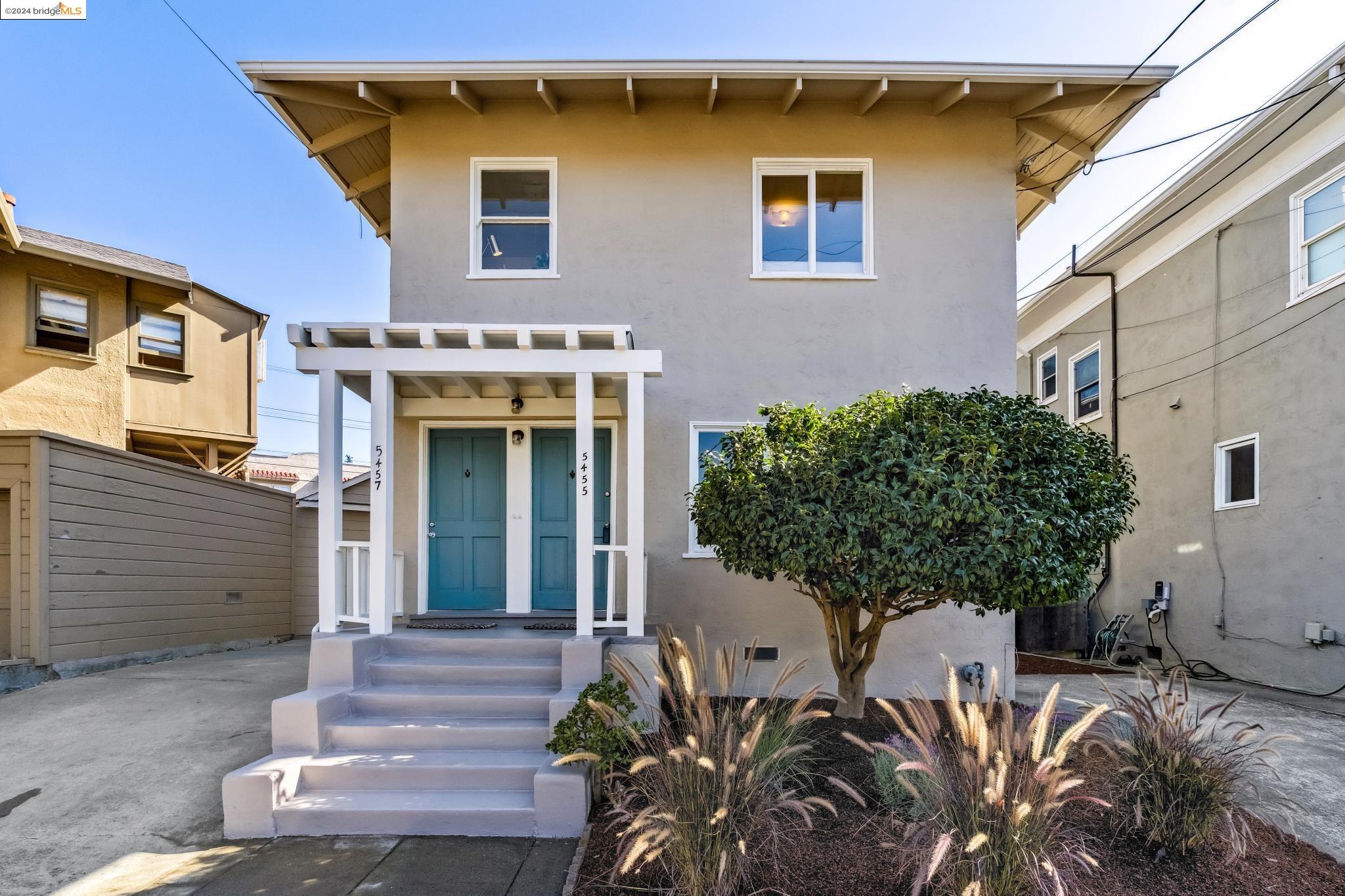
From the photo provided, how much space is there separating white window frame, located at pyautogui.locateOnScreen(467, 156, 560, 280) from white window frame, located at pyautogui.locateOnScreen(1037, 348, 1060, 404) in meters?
10.7

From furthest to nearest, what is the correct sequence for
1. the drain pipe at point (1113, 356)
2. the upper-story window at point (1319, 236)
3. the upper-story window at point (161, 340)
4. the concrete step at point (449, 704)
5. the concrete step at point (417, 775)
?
the upper-story window at point (161, 340) < the drain pipe at point (1113, 356) < the upper-story window at point (1319, 236) < the concrete step at point (449, 704) < the concrete step at point (417, 775)

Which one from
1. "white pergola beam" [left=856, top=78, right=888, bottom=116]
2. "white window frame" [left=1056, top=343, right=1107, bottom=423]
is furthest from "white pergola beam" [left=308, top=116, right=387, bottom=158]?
"white window frame" [left=1056, top=343, right=1107, bottom=423]

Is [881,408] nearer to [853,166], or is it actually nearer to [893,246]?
[893,246]

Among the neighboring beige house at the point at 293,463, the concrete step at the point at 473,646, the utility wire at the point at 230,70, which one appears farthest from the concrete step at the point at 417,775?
the neighboring beige house at the point at 293,463

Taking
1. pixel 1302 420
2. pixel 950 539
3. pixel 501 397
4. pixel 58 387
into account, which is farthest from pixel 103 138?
pixel 1302 420

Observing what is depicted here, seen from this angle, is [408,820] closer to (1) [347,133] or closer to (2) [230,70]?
(1) [347,133]

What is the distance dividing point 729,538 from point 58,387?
39.2 feet

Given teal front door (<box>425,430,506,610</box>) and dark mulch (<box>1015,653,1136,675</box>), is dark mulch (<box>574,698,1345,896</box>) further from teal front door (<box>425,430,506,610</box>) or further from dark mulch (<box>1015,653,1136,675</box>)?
dark mulch (<box>1015,653,1136,675</box>)

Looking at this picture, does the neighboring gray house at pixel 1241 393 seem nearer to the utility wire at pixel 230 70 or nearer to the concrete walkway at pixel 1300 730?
the concrete walkway at pixel 1300 730

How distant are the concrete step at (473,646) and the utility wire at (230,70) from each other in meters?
5.66

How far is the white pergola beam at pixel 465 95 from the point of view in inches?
280

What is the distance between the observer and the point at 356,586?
609 centimetres

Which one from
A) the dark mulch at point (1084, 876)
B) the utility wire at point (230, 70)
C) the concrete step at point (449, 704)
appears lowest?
the dark mulch at point (1084, 876)

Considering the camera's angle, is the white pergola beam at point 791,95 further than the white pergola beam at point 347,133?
No
